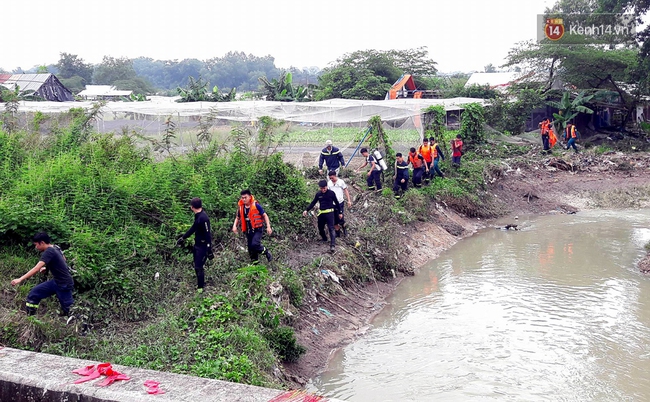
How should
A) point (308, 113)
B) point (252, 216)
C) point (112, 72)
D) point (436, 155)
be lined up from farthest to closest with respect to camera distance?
point (112, 72)
point (308, 113)
point (436, 155)
point (252, 216)

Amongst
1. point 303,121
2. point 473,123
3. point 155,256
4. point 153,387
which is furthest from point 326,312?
point 473,123

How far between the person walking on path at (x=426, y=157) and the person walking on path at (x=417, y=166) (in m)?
0.18

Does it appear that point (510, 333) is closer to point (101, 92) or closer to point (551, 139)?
point (551, 139)

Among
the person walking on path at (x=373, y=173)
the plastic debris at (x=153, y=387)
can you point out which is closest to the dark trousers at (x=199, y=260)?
the plastic debris at (x=153, y=387)

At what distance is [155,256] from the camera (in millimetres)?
9664

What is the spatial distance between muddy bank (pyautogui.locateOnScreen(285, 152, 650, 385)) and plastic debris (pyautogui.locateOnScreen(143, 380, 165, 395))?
2690mm

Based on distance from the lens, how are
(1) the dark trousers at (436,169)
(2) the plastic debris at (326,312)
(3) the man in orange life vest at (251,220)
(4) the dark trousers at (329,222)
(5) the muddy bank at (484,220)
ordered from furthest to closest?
(1) the dark trousers at (436,169) < (4) the dark trousers at (329,222) < (2) the plastic debris at (326,312) < (3) the man in orange life vest at (251,220) < (5) the muddy bank at (484,220)

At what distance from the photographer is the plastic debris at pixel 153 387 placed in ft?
18.6

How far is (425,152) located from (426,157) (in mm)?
167

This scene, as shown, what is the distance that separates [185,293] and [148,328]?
52.4 inches

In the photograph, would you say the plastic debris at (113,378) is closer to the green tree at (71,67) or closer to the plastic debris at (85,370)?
the plastic debris at (85,370)

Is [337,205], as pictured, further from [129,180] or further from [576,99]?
[576,99]

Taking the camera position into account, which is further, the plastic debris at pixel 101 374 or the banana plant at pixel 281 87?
the banana plant at pixel 281 87

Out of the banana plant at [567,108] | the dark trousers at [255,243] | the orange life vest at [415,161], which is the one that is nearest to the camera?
the dark trousers at [255,243]
